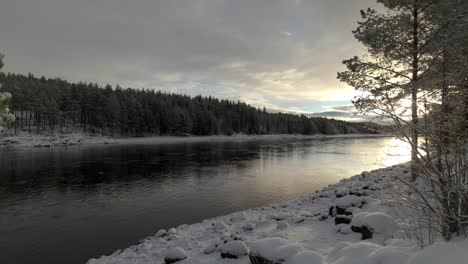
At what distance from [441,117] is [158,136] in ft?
292

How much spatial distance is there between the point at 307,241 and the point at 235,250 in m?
2.24

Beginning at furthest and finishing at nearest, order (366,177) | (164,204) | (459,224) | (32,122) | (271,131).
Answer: (271,131)
(32,122)
(366,177)
(164,204)
(459,224)

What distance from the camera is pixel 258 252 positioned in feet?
20.6

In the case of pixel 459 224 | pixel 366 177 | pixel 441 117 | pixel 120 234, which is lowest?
pixel 120 234

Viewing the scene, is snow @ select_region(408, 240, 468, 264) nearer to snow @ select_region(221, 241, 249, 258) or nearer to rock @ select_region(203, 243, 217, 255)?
snow @ select_region(221, 241, 249, 258)

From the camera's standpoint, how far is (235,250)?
26.1ft

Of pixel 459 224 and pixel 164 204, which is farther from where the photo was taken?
pixel 164 204

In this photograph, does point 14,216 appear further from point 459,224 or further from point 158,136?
point 158,136

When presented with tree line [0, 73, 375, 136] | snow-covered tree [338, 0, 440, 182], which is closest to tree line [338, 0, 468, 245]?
snow-covered tree [338, 0, 440, 182]

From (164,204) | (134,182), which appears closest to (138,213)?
(164,204)

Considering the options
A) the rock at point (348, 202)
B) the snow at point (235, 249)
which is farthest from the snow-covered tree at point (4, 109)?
the rock at point (348, 202)

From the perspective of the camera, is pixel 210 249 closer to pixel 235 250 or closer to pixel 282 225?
pixel 235 250

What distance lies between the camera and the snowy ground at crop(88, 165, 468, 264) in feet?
15.3

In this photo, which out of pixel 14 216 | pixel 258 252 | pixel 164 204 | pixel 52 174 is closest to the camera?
pixel 258 252
